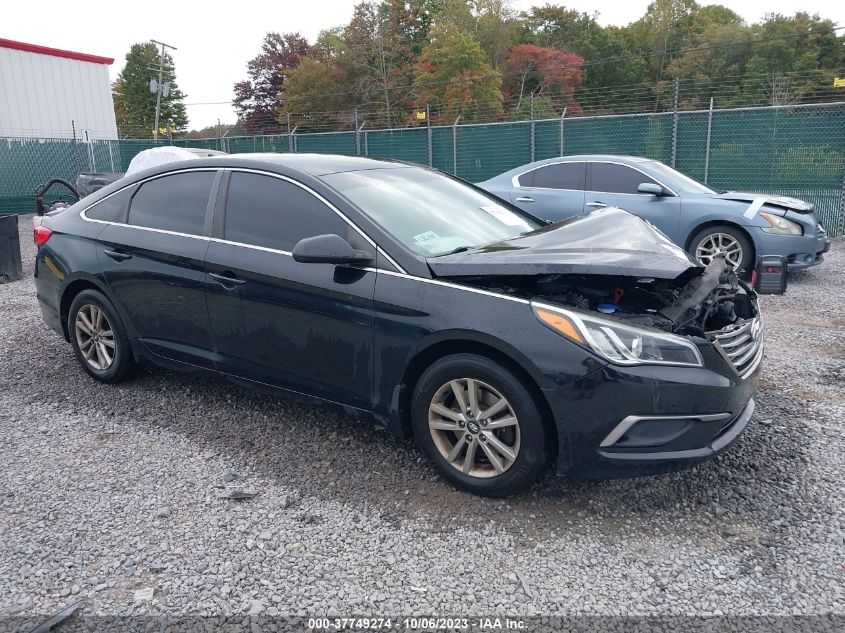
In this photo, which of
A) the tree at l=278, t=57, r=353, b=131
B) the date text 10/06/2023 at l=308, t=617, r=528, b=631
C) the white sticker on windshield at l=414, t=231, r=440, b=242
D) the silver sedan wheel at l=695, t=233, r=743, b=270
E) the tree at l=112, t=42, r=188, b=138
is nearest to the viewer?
the date text 10/06/2023 at l=308, t=617, r=528, b=631

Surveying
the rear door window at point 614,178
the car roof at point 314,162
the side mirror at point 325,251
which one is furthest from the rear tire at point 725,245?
the side mirror at point 325,251

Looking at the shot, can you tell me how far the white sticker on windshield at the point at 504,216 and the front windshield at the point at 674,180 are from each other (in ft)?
15.4

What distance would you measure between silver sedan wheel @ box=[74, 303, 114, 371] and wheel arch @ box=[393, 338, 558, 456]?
92.7 inches

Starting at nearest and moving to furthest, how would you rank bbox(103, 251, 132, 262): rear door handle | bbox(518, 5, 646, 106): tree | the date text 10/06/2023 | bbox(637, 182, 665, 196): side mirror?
1. the date text 10/06/2023
2. bbox(103, 251, 132, 262): rear door handle
3. bbox(637, 182, 665, 196): side mirror
4. bbox(518, 5, 646, 106): tree

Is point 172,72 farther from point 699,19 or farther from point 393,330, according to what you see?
point 393,330

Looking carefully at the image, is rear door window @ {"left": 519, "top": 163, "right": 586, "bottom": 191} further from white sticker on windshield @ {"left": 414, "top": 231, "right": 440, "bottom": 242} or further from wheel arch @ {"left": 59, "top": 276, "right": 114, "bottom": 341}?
wheel arch @ {"left": 59, "top": 276, "right": 114, "bottom": 341}

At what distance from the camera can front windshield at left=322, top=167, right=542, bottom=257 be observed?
3566mm

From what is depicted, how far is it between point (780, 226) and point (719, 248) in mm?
682

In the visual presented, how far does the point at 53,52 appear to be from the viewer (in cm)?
2455

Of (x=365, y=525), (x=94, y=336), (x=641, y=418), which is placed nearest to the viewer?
(x=641, y=418)

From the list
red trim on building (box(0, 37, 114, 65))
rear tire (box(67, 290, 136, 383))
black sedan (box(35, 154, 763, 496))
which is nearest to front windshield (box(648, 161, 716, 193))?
black sedan (box(35, 154, 763, 496))

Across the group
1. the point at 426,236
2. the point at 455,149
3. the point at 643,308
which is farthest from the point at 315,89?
the point at 643,308

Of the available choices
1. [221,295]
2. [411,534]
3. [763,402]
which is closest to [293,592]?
[411,534]

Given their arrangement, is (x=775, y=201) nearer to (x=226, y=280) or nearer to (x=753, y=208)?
(x=753, y=208)
